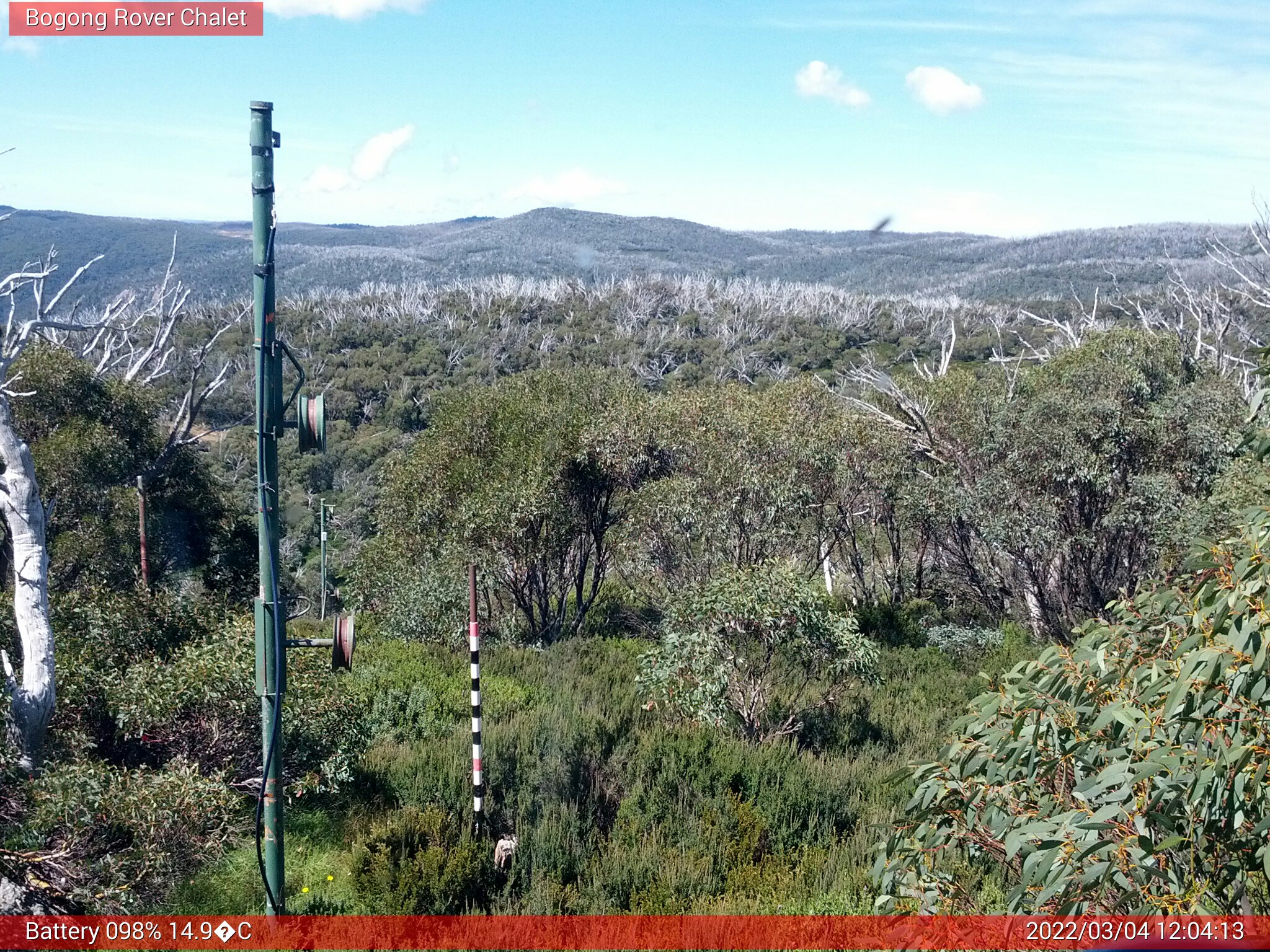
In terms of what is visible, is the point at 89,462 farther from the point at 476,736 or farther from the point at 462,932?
the point at 462,932

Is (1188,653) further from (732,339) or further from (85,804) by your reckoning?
(732,339)

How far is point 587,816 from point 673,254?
141 feet

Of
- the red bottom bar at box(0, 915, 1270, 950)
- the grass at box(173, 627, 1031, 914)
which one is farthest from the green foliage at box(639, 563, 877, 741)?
the red bottom bar at box(0, 915, 1270, 950)

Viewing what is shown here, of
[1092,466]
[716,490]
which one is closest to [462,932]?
[716,490]

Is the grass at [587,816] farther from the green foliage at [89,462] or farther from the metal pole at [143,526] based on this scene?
the green foliage at [89,462]

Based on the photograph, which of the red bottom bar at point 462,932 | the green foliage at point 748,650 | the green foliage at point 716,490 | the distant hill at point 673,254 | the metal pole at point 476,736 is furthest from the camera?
the distant hill at point 673,254

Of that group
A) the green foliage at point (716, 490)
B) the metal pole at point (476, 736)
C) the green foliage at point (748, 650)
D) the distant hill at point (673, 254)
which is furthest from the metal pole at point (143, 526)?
the distant hill at point (673, 254)

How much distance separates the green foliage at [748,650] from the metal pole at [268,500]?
16.1ft

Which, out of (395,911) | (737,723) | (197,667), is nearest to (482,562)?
(737,723)

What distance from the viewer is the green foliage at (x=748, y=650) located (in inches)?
350

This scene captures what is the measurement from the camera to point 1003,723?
11.7 feet

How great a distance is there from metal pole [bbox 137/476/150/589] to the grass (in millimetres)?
2302

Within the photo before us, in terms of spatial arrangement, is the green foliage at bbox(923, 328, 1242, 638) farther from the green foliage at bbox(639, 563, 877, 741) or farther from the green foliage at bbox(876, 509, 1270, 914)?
the green foliage at bbox(876, 509, 1270, 914)

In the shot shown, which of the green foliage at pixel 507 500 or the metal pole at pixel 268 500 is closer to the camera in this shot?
the metal pole at pixel 268 500
